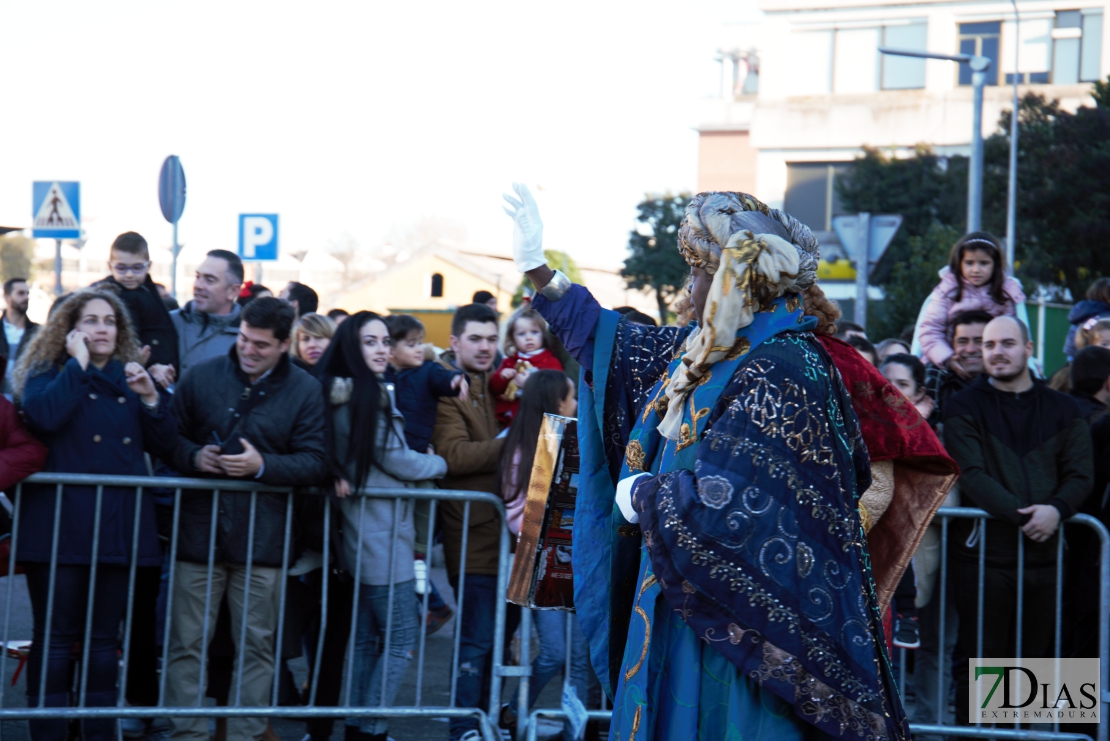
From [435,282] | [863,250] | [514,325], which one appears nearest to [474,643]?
[514,325]

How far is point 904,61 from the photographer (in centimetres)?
3794

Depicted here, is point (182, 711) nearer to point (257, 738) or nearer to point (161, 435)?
point (257, 738)

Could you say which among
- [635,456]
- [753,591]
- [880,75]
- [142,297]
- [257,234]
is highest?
[880,75]

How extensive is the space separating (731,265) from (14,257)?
236 ft

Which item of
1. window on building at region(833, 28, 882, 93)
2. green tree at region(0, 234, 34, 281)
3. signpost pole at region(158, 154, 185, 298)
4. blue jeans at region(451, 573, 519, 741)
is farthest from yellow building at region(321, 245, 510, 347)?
blue jeans at region(451, 573, 519, 741)

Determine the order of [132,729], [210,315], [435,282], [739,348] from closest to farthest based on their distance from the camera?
[739,348], [132,729], [210,315], [435,282]

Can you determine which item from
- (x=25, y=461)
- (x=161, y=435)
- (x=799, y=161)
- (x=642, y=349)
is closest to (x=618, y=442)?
(x=642, y=349)

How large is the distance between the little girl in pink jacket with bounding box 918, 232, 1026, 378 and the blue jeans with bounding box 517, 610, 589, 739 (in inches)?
102

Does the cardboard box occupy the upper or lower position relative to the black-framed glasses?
lower

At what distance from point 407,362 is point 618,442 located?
98.7 inches

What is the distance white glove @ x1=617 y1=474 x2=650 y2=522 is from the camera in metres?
2.87

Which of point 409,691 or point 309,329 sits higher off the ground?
point 309,329

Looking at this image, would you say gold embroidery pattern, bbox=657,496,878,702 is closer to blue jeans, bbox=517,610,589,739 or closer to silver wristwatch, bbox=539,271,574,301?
silver wristwatch, bbox=539,271,574,301

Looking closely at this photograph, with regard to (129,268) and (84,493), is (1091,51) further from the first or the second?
(84,493)
